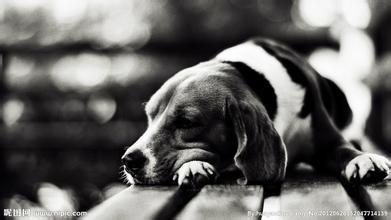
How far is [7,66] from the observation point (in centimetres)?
568

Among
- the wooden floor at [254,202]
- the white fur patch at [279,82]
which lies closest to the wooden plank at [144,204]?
the wooden floor at [254,202]

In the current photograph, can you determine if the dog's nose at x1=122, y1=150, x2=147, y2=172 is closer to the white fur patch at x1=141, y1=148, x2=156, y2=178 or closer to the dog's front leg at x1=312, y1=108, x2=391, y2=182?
the white fur patch at x1=141, y1=148, x2=156, y2=178

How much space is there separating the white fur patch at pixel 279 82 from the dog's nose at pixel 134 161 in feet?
1.96

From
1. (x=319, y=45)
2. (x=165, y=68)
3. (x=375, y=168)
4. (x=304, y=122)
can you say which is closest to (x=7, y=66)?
(x=165, y=68)

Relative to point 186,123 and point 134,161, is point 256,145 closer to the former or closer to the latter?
point 186,123

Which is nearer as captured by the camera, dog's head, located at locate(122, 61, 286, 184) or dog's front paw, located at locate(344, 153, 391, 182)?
dog's front paw, located at locate(344, 153, 391, 182)

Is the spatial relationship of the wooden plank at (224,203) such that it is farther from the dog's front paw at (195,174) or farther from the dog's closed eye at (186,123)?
the dog's closed eye at (186,123)

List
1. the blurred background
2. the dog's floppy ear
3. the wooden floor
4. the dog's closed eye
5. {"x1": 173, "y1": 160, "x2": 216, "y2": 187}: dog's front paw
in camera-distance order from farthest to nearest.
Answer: the blurred background, the dog's closed eye, the dog's floppy ear, {"x1": 173, "y1": 160, "x2": 216, "y2": 187}: dog's front paw, the wooden floor

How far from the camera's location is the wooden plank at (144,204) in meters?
1.28

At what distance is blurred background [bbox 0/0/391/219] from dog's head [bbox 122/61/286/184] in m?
3.38

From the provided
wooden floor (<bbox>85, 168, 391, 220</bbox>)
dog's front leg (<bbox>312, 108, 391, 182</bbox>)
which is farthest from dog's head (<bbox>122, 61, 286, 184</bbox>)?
dog's front leg (<bbox>312, 108, 391, 182</bbox>)

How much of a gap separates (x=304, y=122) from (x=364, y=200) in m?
0.93

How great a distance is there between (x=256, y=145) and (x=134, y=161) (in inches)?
→ 17.2

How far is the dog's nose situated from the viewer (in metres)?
1.89
